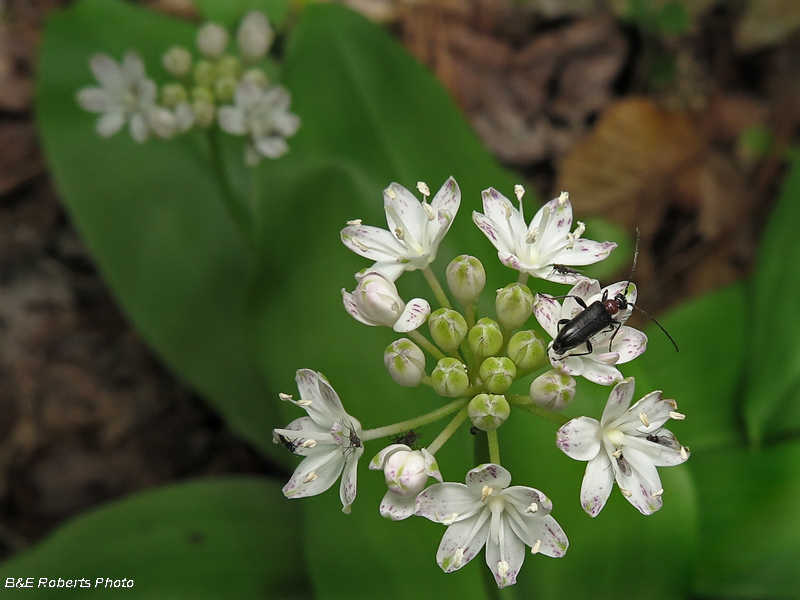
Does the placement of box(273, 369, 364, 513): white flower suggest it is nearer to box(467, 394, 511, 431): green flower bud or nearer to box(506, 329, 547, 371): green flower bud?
box(467, 394, 511, 431): green flower bud

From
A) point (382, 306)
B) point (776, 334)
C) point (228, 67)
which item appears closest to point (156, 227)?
point (228, 67)

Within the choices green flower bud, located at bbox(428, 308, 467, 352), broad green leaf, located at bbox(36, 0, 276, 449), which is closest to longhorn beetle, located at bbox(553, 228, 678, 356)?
green flower bud, located at bbox(428, 308, 467, 352)

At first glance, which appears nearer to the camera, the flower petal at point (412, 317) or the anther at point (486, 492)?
the anther at point (486, 492)

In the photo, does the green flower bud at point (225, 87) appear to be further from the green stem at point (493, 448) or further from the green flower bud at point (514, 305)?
the green stem at point (493, 448)

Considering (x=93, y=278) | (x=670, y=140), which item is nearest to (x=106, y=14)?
(x=93, y=278)

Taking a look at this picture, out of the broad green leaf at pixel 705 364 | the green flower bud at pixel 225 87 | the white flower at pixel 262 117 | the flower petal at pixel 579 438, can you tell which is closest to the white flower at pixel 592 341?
the flower petal at pixel 579 438

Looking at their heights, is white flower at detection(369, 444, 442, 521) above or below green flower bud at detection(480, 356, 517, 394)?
below

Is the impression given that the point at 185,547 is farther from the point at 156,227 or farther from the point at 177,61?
the point at 177,61
